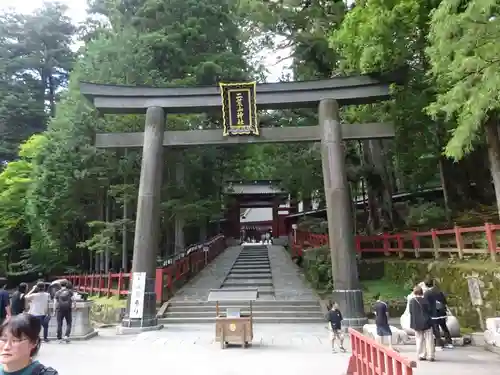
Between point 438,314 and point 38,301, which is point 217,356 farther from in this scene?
point 438,314

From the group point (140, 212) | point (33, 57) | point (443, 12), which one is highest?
point (33, 57)

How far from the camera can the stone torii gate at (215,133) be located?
11.7 metres

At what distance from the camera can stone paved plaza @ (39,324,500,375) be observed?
6910 mm

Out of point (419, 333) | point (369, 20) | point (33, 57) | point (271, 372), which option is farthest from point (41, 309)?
point (33, 57)

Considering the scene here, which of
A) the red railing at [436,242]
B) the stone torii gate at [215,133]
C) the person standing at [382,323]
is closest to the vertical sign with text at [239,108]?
Answer: the stone torii gate at [215,133]

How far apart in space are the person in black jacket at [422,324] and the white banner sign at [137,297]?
7.07m

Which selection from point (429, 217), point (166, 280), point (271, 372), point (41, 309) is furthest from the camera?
point (429, 217)

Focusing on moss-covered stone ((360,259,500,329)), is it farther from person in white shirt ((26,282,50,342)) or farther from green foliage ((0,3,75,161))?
green foliage ((0,3,75,161))

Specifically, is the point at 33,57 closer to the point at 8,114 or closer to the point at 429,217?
the point at 8,114

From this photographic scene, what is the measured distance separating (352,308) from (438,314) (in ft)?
9.79

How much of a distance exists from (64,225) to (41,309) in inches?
444

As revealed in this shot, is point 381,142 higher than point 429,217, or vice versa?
point 381,142

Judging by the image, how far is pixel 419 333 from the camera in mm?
7262

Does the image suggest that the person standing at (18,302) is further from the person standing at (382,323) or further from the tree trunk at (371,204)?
the tree trunk at (371,204)
